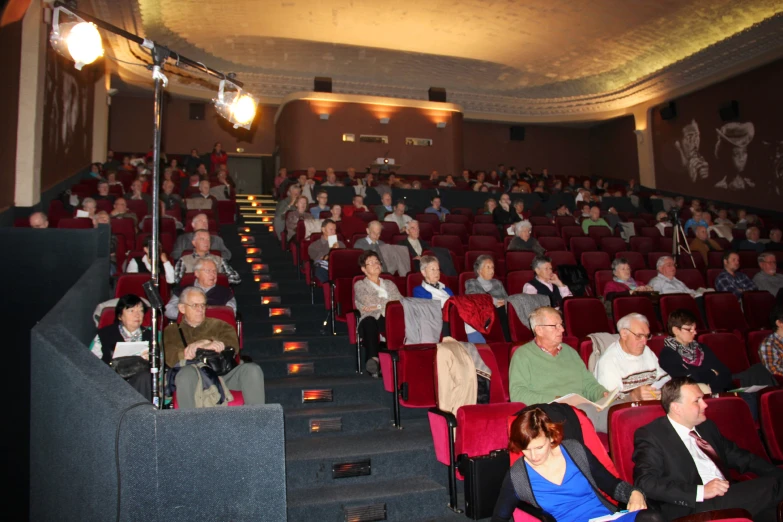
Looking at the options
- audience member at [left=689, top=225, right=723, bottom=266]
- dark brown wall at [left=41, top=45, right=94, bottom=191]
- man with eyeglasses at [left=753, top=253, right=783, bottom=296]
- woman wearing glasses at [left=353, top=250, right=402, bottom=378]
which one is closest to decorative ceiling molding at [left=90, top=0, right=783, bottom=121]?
dark brown wall at [left=41, top=45, right=94, bottom=191]

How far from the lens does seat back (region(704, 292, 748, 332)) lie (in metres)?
4.63

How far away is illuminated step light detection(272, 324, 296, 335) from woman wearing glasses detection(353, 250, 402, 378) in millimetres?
619

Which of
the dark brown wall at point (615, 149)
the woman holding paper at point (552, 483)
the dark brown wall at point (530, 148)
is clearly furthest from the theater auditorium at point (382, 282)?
the dark brown wall at point (530, 148)

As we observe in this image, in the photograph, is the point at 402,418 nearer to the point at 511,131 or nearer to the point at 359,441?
the point at 359,441

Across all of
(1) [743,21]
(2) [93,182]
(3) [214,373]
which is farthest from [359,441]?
(1) [743,21]

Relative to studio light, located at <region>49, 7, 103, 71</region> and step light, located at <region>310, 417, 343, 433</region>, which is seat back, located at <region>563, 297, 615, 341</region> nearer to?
step light, located at <region>310, 417, 343, 433</region>

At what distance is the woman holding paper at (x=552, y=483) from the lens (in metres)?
2.08

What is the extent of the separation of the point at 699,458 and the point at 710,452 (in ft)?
0.22

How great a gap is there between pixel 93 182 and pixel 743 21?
31.6 feet

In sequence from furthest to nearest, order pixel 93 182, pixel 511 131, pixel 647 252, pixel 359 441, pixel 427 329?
pixel 511 131
pixel 93 182
pixel 647 252
pixel 427 329
pixel 359 441

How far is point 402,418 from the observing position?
354 centimetres

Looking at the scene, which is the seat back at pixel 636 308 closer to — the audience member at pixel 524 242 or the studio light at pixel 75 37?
the audience member at pixel 524 242

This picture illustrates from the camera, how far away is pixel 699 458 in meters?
2.42

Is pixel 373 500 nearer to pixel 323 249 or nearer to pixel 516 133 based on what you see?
pixel 323 249
